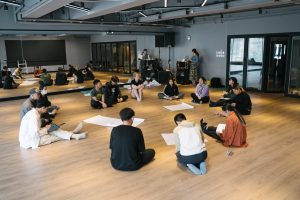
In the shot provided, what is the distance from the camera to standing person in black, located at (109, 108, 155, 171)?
12.2 feet

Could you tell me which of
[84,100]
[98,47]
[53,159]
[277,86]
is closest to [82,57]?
[98,47]

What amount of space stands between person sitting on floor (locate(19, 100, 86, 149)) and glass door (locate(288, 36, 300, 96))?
25.0 feet

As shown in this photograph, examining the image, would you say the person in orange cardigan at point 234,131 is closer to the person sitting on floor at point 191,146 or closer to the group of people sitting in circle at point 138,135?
the group of people sitting in circle at point 138,135

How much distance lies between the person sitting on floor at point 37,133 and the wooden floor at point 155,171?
0.14 metres

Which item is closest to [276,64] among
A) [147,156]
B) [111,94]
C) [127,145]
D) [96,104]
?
[111,94]

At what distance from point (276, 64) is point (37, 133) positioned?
8804 millimetres

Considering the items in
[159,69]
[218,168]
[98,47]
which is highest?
[98,47]

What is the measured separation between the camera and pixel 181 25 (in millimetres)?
12539

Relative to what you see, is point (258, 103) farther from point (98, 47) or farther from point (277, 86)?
point (98, 47)

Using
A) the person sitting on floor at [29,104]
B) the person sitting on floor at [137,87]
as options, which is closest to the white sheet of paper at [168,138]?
the person sitting on floor at [29,104]

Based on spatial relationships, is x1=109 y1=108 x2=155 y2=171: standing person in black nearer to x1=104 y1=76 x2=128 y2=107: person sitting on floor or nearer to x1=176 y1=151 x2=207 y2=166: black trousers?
x1=176 y1=151 x2=207 y2=166: black trousers

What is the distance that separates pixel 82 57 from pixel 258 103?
14576 millimetres

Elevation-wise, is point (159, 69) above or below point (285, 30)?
below

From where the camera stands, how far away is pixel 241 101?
6.65 m
